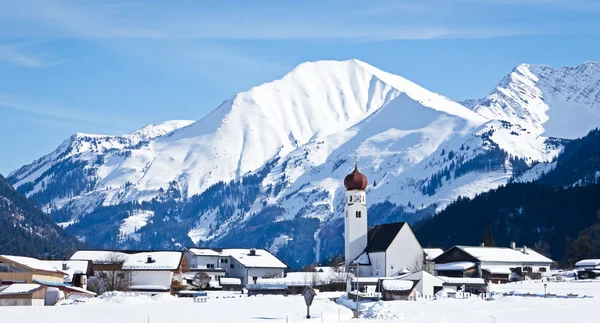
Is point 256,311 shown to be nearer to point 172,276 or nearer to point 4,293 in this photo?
point 4,293

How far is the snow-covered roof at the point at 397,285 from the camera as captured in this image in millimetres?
129250

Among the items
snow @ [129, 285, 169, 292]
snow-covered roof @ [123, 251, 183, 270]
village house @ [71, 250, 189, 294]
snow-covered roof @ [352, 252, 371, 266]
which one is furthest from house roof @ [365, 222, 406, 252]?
snow @ [129, 285, 169, 292]

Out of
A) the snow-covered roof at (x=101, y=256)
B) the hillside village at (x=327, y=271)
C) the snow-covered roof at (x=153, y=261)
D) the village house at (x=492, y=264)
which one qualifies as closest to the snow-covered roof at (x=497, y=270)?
the village house at (x=492, y=264)

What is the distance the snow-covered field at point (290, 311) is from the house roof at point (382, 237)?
177 feet

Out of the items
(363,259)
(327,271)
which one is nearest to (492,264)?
(363,259)

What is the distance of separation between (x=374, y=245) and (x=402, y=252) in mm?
4676

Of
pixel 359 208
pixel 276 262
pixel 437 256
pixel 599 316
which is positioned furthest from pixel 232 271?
pixel 599 316

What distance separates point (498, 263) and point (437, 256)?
14.4 m

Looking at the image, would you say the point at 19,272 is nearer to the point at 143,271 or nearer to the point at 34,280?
the point at 34,280

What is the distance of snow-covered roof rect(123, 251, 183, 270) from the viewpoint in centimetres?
14675

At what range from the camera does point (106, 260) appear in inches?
6029

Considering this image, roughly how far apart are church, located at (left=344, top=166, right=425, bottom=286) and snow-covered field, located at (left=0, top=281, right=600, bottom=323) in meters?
52.3

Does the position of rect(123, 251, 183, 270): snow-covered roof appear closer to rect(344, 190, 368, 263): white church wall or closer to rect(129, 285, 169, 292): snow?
rect(129, 285, 169, 292): snow

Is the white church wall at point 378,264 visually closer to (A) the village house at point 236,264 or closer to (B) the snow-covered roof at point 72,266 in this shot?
(A) the village house at point 236,264
